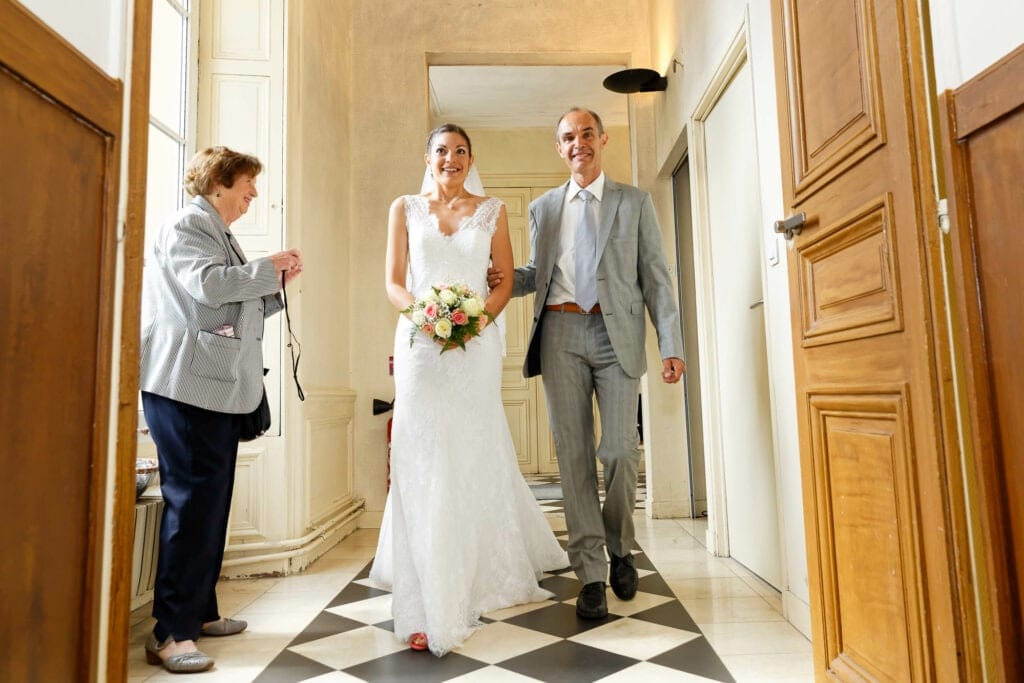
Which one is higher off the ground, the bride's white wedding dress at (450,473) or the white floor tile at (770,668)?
the bride's white wedding dress at (450,473)

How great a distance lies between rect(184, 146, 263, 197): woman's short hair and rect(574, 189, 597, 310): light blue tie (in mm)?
1133

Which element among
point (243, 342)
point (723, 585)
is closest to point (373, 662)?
point (243, 342)

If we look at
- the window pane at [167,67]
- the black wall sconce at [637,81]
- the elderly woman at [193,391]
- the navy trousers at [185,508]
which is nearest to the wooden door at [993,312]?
the elderly woman at [193,391]

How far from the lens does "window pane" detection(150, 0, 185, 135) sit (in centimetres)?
280

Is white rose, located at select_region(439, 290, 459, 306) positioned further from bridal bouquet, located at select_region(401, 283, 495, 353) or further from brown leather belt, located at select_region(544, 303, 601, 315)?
brown leather belt, located at select_region(544, 303, 601, 315)

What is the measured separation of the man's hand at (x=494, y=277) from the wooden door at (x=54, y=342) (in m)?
1.35

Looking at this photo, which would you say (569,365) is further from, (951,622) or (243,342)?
(951,622)

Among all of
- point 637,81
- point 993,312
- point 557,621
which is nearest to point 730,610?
point 557,621

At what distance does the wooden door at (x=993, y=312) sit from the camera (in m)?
0.99

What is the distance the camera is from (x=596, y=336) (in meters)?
2.30

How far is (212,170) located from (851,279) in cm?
179

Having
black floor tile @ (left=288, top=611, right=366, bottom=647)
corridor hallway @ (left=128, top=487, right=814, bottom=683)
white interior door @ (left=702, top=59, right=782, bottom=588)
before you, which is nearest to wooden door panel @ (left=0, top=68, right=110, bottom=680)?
corridor hallway @ (left=128, top=487, right=814, bottom=683)

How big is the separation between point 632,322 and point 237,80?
7.18 feet

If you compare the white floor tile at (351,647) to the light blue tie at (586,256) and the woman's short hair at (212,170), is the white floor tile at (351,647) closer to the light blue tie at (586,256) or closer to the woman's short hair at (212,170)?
the light blue tie at (586,256)
